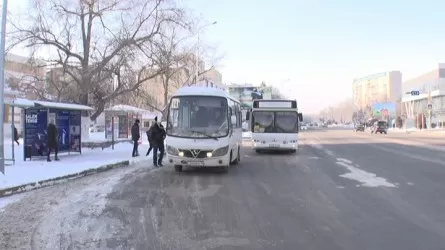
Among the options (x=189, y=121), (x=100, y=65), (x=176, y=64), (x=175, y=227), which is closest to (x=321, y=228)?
(x=175, y=227)

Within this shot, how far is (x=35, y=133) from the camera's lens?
19906mm

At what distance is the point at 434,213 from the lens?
9.44 m

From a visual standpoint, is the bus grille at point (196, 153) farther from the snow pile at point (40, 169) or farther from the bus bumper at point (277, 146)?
the bus bumper at point (277, 146)

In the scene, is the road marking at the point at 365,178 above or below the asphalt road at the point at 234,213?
above

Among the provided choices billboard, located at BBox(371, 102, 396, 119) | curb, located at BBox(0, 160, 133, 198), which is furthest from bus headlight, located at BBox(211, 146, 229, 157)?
billboard, located at BBox(371, 102, 396, 119)

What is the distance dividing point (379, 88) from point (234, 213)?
174m

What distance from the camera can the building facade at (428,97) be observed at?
101 m

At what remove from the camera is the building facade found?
330 ft

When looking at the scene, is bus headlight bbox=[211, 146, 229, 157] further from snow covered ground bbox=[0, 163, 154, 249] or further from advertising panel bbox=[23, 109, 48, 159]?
advertising panel bbox=[23, 109, 48, 159]

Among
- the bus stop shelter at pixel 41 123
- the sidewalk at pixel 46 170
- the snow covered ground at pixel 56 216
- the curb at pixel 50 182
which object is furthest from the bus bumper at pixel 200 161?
the bus stop shelter at pixel 41 123

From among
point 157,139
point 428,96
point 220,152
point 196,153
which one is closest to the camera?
point 196,153

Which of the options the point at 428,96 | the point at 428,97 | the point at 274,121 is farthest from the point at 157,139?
the point at 428,96

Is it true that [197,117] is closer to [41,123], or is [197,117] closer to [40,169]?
[40,169]

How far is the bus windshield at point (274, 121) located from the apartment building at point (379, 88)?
133 metres
